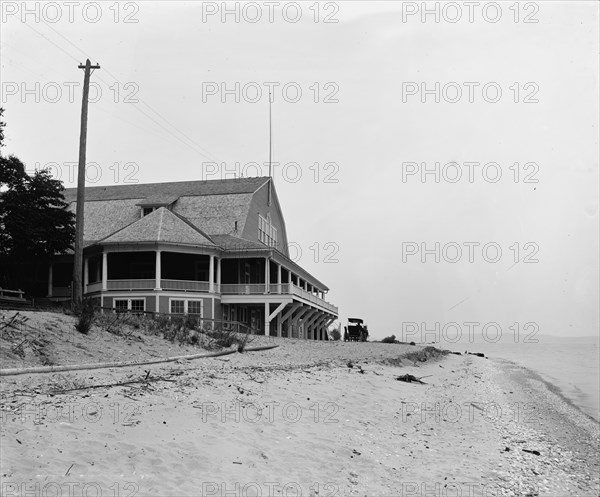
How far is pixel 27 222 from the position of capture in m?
34.7

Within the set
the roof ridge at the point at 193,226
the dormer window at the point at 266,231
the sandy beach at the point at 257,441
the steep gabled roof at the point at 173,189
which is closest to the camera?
the sandy beach at the point at 257,441

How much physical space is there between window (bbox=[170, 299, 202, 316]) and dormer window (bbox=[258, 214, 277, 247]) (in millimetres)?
10364

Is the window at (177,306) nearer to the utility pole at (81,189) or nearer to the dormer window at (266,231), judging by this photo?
the utility pole at (81,189)

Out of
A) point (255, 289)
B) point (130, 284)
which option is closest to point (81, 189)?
point (130, 284)

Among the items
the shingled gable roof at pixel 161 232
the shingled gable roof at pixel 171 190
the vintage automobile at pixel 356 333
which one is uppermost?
the shingled gable roof at pixel 171 190

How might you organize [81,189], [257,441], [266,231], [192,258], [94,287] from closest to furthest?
[257,441], [81,189], [94,287], [192,258], [266,231]

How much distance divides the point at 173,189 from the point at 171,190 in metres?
0.18

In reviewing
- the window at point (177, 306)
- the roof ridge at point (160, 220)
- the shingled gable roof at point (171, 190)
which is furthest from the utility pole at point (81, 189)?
the shingled gable roof at point (171, 190)

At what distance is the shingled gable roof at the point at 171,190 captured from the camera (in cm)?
4372

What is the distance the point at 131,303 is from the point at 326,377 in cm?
2168

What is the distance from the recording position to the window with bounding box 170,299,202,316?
34719 mm

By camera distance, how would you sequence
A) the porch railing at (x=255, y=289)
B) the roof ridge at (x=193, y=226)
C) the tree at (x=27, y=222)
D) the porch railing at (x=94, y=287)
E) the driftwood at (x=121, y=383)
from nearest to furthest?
the driftwood at (x=121, y=383), the tree at (x=27, y=222), the porch railing at (x=94, y=287), the porch railing at (x=255, y=289), the roof ridge at (x=193, y=226)

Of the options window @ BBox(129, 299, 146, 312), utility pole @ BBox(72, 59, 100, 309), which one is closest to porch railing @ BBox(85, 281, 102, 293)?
window @ BBox(129, 299, 146, 312)

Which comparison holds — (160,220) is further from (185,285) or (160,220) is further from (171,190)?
(171,190)
